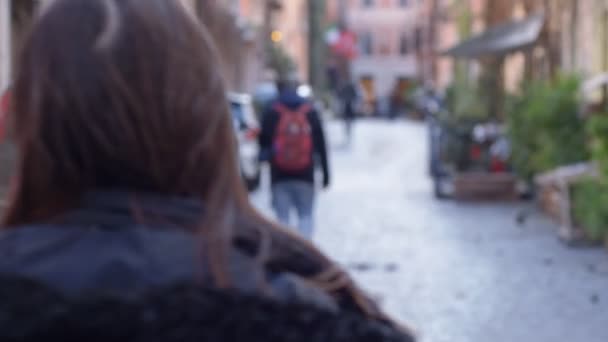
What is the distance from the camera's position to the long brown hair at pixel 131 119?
1.70 m

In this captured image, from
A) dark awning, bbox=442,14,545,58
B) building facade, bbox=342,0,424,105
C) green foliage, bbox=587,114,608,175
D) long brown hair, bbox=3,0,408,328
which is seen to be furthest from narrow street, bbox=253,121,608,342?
building facade, bbox=342,0,424,105

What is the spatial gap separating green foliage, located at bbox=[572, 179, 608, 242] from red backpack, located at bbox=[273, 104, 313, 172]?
2.86m

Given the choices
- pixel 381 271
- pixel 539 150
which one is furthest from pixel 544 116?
pixel 381 271

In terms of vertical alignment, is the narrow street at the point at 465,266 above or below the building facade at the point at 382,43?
above

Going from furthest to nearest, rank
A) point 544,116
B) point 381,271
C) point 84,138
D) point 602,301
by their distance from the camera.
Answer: point 544,116, point 381,271, point 602,301, point 84,138

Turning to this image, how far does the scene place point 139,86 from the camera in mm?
1707

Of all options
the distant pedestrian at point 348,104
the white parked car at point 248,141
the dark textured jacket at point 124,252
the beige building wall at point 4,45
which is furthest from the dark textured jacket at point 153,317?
the distant pedestrian at point 348,104

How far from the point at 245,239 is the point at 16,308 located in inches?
13.2

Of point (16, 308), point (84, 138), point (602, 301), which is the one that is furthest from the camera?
point (602, 301)

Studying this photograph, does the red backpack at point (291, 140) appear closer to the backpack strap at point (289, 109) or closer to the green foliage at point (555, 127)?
the backpack strap at point (289, 109)

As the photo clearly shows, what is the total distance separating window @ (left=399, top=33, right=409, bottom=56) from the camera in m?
85.9

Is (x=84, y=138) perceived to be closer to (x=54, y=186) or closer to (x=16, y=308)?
(x=54, y=186)

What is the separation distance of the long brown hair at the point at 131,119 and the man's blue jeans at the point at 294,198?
7536 mm

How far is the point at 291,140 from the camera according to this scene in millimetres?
9258
